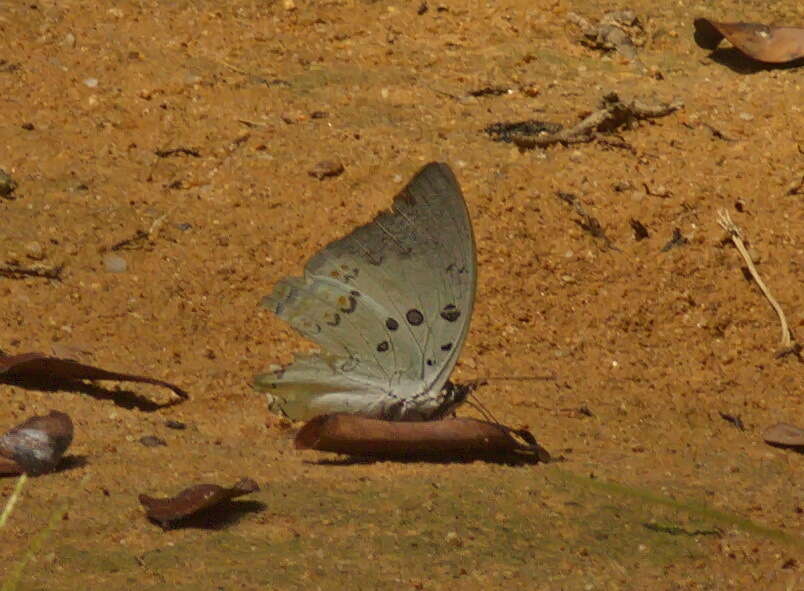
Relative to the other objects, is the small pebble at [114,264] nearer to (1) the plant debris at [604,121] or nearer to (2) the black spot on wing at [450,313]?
(2) the black spot on wing at [450,313]

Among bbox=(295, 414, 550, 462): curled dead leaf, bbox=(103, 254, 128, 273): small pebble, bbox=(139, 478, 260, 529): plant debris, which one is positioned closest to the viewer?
bbox=(139, 478, 260, 529): plant debris

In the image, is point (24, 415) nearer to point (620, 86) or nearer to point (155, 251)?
point (155, 251)

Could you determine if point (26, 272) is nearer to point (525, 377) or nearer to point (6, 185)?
point (6, 185)

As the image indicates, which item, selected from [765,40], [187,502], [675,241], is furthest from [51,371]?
[765,40]

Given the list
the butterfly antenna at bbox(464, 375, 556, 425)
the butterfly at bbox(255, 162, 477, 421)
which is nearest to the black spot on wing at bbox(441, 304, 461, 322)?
the butterfly at bbox(255, 162, 477, 421)

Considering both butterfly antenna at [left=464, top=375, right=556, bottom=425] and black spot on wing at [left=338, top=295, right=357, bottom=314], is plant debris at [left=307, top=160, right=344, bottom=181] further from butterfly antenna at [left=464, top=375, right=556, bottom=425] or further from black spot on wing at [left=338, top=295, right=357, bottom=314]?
black spot on wing at [left=338, top=295, right=357, bottom=314]
